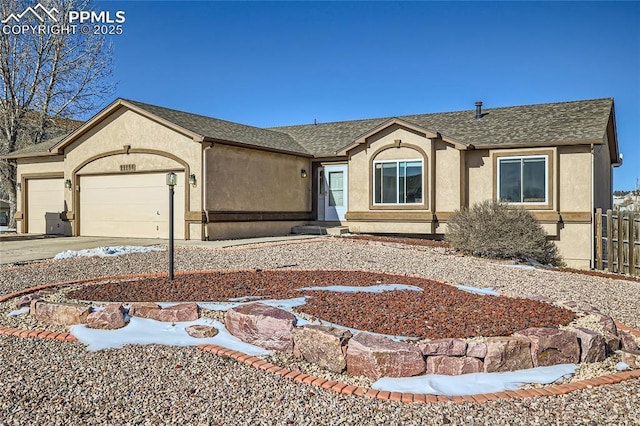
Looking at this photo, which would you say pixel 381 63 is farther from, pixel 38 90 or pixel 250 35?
pixel 38 90

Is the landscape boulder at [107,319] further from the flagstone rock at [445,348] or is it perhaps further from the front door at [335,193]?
the front door at [335,193]

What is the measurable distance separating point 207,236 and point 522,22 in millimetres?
11837

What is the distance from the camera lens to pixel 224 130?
61.2ft

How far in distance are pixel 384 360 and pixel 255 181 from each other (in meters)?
14.2

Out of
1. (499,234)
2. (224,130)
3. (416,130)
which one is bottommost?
(499,234)

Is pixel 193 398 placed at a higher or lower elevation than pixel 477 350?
lower

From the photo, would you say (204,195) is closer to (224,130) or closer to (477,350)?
(224,130)

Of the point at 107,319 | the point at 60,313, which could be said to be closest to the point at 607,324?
the point at 107,319

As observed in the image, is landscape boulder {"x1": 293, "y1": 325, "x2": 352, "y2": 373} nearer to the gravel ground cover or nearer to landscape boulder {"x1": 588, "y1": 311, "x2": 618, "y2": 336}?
the gravel ground cover

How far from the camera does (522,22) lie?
15227 mm

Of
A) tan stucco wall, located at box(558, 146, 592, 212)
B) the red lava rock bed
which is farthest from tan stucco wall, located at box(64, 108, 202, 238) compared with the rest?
tan stucco wall, located at box(558, 146, 592, 212)

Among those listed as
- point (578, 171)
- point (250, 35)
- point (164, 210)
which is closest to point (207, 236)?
point (164, 210)

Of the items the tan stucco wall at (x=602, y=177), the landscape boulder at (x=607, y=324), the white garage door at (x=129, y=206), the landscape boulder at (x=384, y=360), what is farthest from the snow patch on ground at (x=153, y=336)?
the tan stucco wall at (x=602, y=177)

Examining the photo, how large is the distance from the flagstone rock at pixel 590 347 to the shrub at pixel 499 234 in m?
7.69
